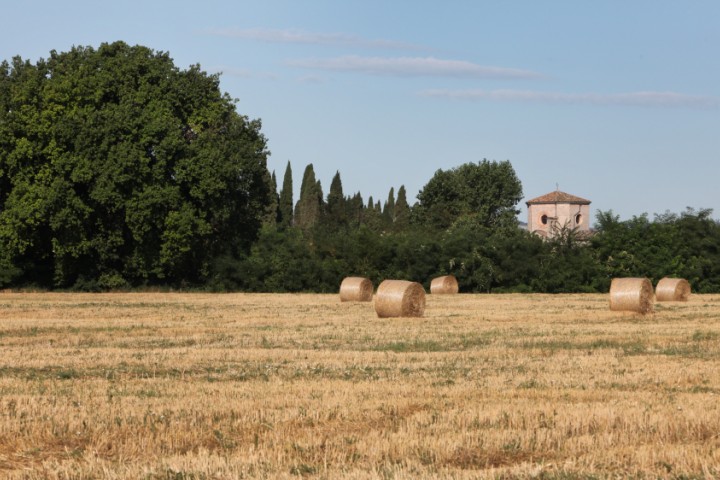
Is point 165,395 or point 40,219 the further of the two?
point 40,219

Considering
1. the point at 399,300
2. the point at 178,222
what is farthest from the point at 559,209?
the point at 399,300

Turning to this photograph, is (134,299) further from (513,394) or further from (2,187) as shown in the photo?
(513,394)

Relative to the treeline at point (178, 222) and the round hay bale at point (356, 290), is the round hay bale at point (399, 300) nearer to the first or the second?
the round hay bale at point (356, 290)

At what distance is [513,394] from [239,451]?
15.2 feet

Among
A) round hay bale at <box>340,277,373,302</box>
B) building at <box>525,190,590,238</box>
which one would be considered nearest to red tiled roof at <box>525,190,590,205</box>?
building at <box>525,190,590,238</box>

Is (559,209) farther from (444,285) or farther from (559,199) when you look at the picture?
(444,285)

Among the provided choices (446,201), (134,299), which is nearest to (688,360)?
(134,299)

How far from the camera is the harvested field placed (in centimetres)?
974

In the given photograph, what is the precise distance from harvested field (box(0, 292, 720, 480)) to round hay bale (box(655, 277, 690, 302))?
61.9ft

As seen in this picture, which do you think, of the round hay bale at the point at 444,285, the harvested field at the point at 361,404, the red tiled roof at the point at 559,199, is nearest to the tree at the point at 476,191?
the red tiled roof at the point at 559,199

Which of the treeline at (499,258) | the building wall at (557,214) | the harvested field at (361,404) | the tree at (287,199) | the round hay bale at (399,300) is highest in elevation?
the tree at (287,199)

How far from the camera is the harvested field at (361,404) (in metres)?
9.74

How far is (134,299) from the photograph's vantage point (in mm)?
44969

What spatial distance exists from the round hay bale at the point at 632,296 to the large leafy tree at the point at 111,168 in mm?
22822
